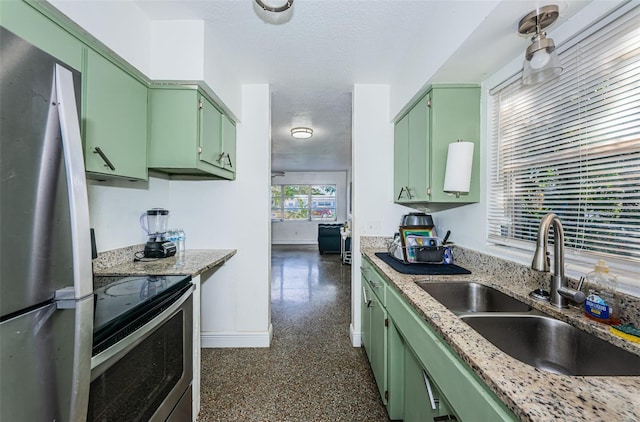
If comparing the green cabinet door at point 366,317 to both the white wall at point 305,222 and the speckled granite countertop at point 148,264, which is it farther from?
the white wall at point 305,222

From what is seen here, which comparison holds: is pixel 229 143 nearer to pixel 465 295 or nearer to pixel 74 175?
pixel 74 175

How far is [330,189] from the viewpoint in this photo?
9.15 metres

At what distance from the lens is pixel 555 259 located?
1070 mm

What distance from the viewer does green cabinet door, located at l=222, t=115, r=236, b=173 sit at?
87.4 inches

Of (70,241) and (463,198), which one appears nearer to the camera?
(70,241)

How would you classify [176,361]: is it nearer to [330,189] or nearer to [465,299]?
[465,299]

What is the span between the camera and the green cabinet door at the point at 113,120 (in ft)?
4.28

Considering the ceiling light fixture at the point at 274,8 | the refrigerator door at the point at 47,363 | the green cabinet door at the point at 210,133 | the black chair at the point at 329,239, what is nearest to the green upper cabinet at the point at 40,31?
the green cabinet door at the point at 210,133

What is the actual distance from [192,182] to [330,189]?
6.86 m

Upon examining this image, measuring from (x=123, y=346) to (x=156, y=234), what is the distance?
54.3 inches

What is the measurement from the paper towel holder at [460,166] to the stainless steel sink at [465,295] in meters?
0.57

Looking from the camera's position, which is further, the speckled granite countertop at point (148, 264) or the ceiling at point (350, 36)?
the speckled granite countertop at point (148, 264)

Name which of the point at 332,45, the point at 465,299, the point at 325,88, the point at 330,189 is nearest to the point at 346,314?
the point at 465,299

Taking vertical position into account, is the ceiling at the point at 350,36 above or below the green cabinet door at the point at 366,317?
above
